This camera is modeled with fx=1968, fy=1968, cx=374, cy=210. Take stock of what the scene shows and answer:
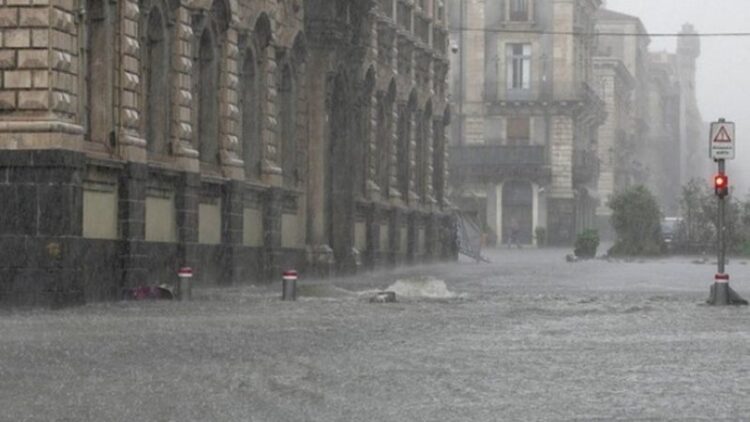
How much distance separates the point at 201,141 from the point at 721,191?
9894mm

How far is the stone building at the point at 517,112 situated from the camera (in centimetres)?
10562

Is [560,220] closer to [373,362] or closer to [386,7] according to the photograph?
[386,7]

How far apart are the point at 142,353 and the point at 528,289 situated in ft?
64.8

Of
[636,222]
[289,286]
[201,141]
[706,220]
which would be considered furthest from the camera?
[706,220]

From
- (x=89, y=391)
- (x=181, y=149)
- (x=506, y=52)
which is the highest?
(x=506, y=52)

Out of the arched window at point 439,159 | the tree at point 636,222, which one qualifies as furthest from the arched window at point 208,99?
the tree at point 636,222

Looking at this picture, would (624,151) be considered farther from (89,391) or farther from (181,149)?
(89,391)

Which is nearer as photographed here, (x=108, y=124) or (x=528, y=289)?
(x=108, y=124)

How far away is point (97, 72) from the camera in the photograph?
27.1m

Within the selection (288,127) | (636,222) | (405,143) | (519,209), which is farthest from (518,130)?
(288,127)

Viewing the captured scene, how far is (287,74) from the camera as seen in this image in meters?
40.0

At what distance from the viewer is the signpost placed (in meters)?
27.7

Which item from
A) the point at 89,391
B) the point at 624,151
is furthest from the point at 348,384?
the point at 624,151

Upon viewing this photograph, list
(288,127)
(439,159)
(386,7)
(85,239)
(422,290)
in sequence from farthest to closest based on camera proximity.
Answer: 1. (439,159)
2. (386,7)
3. (288,127)
4. (422,290)
5. (85,239)
